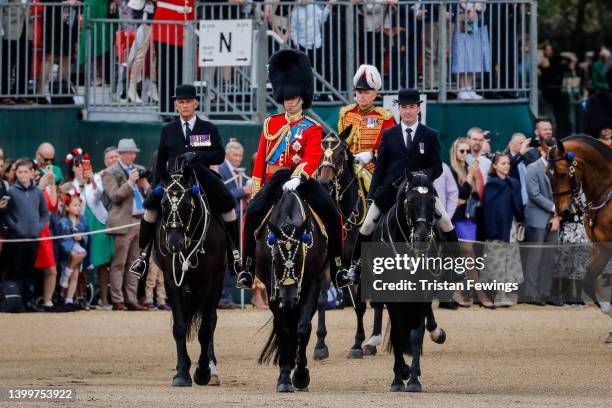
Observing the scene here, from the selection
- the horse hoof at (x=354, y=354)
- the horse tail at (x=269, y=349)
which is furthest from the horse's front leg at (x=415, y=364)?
the horse hoof at (x=354, y=354)

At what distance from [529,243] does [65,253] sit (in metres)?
6.77

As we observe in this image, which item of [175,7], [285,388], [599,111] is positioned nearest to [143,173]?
[175,7]

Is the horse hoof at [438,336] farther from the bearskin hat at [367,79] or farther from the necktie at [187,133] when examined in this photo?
the necktie at [187,133]

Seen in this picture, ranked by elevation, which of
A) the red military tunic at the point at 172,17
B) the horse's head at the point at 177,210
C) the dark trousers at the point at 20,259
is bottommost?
the dark trousers at the point at 20,259

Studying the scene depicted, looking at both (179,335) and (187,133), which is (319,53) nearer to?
(187,133)

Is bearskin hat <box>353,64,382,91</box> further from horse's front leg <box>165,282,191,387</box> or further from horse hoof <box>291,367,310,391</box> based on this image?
horse hoof <box>291,367,310,391</box>

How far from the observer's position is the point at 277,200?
14750 mm

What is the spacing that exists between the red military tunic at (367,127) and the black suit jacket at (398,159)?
2.71 metres

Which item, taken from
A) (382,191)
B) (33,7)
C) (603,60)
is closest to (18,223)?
(33,7)

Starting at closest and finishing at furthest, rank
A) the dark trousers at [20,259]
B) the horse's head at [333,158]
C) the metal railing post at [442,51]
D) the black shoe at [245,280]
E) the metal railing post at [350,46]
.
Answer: the black shoe at [245,280], the horse's head at [333,158], the dark trousers at [20,259], the metal railing post at [350,46], the metal railing post at [442,51]

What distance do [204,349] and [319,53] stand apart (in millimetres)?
10802

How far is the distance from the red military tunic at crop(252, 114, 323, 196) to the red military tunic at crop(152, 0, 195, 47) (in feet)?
29.9

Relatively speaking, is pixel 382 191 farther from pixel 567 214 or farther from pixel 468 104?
pixel 468 104

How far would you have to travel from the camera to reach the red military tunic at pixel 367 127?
18266 mm
